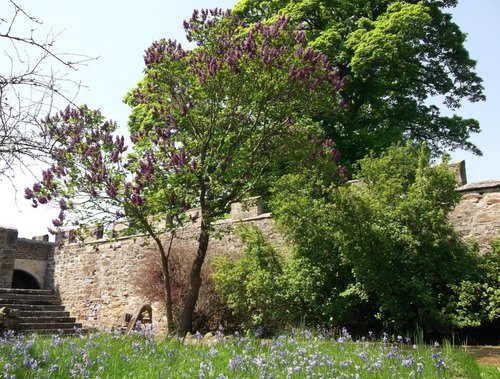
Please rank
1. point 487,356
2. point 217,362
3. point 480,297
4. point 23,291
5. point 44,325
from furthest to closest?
point 23,291 < point 44,325 < point 480,297 < point 487,356 < point 217,362

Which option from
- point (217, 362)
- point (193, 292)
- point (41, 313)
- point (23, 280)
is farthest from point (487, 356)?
point (23, 280)

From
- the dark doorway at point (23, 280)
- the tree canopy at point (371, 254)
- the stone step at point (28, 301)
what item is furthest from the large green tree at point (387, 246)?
the dark doorway at point (23, 280)

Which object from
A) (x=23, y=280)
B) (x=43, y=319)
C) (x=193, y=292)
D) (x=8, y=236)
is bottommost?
(x=43, y=319)

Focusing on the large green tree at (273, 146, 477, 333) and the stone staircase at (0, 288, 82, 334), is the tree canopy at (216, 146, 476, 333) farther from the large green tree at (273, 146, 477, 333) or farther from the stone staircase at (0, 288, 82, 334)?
the stone staircase at (0, 288, 82, 334)

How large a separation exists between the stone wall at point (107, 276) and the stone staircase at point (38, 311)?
32.5 inches

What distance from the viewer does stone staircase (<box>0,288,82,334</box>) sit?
48.1ft

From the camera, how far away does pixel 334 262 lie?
9.96 meters

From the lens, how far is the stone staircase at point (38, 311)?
14.7 m

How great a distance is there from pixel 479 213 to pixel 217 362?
698 centimetres

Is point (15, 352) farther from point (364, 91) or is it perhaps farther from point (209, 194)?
point (364, 91)

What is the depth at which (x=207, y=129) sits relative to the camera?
992 centimetres

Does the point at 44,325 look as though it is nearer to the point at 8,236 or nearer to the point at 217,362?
the point at 8,236

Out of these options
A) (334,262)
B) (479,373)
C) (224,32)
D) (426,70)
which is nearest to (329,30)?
(426,70)

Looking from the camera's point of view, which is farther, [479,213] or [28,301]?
[28,301]
